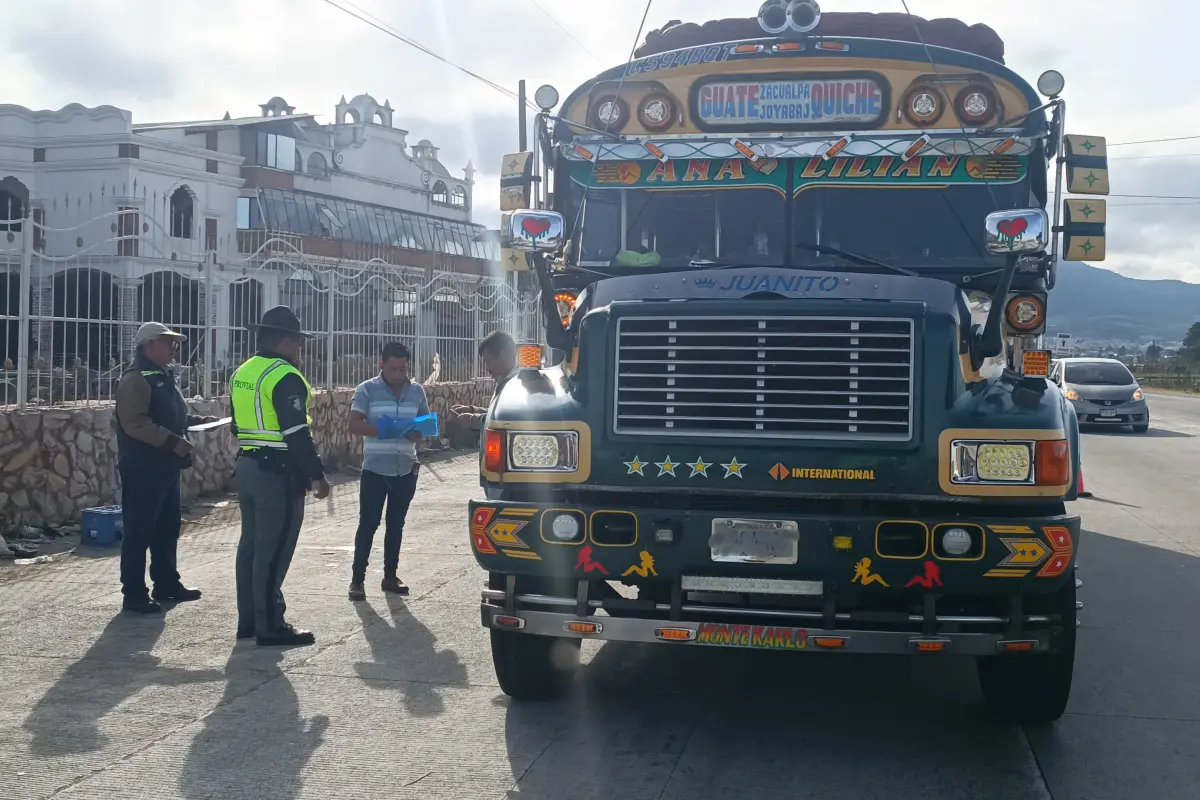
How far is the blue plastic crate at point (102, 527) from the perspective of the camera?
10.1 meters

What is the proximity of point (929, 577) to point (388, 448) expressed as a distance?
4535mm

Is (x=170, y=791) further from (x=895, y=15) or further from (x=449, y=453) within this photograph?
(x=449, y=453)

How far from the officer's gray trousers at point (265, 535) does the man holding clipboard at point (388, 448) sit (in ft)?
4.12

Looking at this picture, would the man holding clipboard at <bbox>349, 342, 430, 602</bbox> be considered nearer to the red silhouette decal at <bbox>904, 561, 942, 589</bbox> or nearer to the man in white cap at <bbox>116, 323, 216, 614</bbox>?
the man in white cap at <bbox>116, 323, 216, 614</bbox>

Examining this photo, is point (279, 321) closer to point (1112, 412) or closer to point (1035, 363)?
point (1035, 363)

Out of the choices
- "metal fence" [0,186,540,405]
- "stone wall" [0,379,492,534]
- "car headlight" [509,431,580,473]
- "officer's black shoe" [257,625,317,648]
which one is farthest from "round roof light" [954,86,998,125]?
"stone wall" [0,379,492,534]

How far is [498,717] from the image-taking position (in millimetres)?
5633

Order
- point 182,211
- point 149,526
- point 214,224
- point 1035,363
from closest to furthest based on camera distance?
1. point 1035,363
2. point 149,526
3. point 182,211
4. point 214,224

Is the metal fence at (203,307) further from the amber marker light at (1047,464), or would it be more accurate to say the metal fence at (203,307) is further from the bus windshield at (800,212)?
the amber marker light at (1047,464)

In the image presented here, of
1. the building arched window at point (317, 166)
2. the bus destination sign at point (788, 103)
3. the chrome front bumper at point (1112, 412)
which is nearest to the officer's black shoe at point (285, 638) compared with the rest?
the bus destination sign at point (788, 103)

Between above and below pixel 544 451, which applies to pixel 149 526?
below

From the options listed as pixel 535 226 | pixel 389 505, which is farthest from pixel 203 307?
pixel 535 226

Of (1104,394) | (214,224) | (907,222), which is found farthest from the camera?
(214,224)

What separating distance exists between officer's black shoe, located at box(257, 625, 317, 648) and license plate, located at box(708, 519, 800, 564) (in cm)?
296
